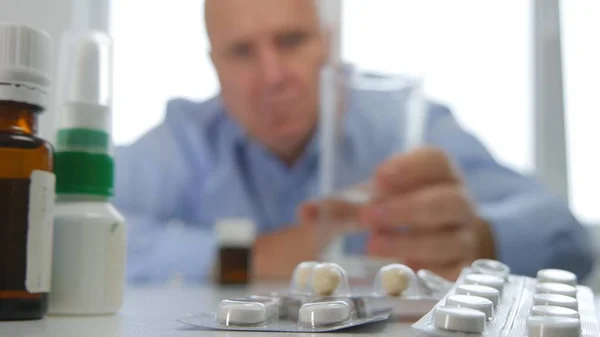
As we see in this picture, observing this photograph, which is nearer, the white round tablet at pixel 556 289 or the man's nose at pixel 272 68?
the white round tablet at pixel 556 289

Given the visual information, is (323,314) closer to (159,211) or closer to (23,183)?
(23,183)

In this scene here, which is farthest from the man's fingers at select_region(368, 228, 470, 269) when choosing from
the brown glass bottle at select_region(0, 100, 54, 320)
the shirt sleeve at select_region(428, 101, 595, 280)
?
the brown glass bottle at select_region(0, 100, 54, 320)

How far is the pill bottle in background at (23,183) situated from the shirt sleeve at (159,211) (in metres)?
0.70

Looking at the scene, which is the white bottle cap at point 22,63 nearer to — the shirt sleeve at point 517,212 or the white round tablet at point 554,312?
the white round tablet at point 554,312

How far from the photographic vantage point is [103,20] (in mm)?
1095

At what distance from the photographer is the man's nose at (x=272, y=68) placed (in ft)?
3.60

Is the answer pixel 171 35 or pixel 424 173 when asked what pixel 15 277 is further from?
pixel 171 35

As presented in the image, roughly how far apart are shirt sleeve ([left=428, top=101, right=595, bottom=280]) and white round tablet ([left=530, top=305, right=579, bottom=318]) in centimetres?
72

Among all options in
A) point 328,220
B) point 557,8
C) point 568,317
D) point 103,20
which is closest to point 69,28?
point 103,20

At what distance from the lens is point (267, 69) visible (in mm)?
1101

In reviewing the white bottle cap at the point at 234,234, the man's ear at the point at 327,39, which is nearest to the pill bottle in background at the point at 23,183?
the white bottle cap at the point at 234,234

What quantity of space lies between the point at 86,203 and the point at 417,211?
1.74ft

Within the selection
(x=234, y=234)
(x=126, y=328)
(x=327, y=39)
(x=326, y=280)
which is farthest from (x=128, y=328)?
(x=327, y=39)

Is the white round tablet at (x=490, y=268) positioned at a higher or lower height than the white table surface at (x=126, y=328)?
higher
